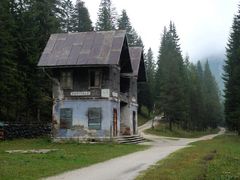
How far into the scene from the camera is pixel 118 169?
17.5 meters

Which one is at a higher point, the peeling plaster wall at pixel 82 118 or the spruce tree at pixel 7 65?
the spruce tree at pixel 7 65

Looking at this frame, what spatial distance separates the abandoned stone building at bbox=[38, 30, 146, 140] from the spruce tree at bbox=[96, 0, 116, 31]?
145ft

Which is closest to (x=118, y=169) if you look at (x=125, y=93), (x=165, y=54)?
(x=125, y=93)

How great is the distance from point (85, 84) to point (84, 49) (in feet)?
9.70

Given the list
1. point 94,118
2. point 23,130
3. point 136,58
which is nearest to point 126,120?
point 136,58

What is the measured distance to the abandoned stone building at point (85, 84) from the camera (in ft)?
121

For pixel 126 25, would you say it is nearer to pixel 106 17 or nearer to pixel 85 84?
pixel 106 17

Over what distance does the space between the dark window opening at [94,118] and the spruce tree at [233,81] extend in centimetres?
1808

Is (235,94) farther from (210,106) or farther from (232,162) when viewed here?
(210,106)

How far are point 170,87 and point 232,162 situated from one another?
51.0 metres

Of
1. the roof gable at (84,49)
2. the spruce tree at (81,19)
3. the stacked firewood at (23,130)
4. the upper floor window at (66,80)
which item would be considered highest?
the spruce tree at (81,19)

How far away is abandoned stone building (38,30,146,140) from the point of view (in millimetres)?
36875

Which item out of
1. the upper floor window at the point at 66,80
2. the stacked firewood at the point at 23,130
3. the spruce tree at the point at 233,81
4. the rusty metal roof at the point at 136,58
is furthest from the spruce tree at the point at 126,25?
the upper floor window at the point at 66,80

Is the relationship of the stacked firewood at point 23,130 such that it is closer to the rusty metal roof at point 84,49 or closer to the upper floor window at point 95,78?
the rusty metal roof at point 84,49
